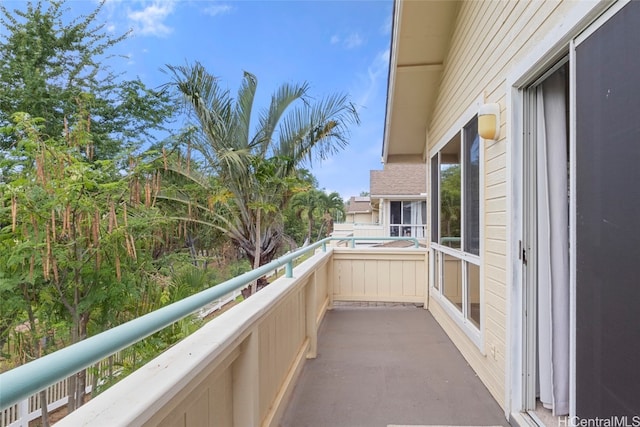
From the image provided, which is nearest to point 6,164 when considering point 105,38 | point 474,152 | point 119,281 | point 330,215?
point 119,281

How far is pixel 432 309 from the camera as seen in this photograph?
4578 mm

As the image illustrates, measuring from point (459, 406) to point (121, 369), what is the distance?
2.83 meters

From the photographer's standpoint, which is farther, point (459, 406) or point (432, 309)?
point (432, 309)

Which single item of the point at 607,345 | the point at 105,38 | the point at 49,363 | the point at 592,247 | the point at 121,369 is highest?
the point at 105,38

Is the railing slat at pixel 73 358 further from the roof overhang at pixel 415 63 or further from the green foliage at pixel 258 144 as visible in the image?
the green foliage at pixel 258 144

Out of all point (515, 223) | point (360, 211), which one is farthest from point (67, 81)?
point (360, 211)

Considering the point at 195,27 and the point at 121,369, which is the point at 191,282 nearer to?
the point at 121,369

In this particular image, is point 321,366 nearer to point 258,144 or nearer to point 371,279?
point 371,279

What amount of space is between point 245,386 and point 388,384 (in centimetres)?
151

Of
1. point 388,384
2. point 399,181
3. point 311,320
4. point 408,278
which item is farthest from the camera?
point 399,181

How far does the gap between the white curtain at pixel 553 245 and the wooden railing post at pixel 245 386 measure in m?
1.67

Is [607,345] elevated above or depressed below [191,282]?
above

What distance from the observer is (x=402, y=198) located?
13.6 metres

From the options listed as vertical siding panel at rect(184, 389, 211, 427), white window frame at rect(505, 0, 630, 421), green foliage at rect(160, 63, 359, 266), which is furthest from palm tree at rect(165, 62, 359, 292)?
vertical siding panel at rect(184, 389, 211, 427)
